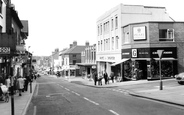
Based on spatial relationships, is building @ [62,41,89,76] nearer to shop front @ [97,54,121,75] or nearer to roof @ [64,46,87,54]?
roof @ [64,46,87,54]

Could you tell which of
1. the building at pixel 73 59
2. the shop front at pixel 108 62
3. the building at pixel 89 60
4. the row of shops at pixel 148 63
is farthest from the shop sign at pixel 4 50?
the building at pixel 73 59

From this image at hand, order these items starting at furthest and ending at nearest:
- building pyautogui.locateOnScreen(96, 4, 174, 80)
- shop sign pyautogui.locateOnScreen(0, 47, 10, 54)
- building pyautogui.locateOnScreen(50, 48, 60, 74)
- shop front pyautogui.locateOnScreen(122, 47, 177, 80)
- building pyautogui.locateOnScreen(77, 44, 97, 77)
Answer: building pyautogui.locateOnScreen(50, 48, 60, 74)
building pyautogui.locateOnScreen(77, 44, 97, 77)
building pyautogui.locateOnScreen(96, 4, 174, 80)
shop front pyautogui.locateOnScreen(122, 47, 177, 80)
shop sign pyautogui.locateOnScreen(0, 47, 10, 54)

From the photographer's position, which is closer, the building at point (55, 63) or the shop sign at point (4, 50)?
the shop sign at point (4, 50)

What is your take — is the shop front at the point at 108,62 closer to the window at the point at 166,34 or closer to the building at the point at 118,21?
the building at the point at 118,21

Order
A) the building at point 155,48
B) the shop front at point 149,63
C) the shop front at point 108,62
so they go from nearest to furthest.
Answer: the shop front at point 149,63, the building at point 155,48, the shop front at point 108,62

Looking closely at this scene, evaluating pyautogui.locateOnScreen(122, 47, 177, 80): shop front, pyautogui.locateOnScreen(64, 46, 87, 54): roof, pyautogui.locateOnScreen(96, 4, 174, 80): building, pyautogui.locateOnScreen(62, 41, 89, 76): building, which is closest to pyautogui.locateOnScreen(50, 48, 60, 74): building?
pyautogui.locateOnScreen(62, 41, 89, 76): building

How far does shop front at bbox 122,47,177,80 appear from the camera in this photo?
27250 millimetres

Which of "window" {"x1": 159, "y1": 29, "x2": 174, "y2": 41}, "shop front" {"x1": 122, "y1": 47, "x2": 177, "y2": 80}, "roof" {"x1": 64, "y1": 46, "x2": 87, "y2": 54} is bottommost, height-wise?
"shop front" {"x1": 122, "y1": 47, "x2": 177, "y2": 80}

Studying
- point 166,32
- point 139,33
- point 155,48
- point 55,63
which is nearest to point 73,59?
point 55,63

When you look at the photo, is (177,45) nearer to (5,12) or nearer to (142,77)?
(142,77)

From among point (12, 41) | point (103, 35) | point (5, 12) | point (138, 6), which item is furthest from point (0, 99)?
point (103, 35)

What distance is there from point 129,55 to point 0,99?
750 inches

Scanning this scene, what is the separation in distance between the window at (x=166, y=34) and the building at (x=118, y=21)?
18.9 feet

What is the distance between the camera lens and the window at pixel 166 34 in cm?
2820
